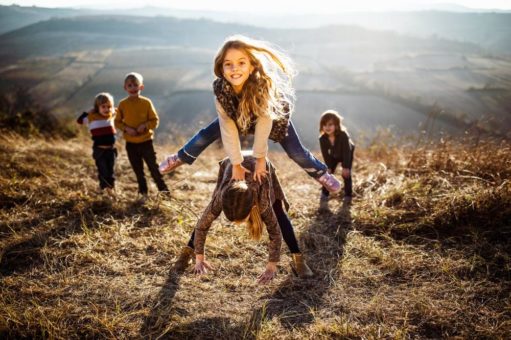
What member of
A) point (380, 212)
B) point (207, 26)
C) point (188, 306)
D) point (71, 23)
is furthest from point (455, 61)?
point (71, 23)

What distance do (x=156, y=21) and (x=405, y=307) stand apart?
86.6 metres

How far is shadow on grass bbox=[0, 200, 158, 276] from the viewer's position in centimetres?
297

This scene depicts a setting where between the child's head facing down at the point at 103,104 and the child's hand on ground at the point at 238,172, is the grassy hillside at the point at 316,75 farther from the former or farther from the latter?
the child's head facing down at the point at 103,104

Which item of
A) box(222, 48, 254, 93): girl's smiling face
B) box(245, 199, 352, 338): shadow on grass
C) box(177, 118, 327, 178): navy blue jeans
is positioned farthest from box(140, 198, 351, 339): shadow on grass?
box(222, 48, 254, 93): girl's smiling face

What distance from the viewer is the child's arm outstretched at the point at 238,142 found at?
2.46 meters

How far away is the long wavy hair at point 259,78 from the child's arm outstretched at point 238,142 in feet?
0.21

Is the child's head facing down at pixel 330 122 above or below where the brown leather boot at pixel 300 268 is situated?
above

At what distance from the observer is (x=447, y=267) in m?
2.82

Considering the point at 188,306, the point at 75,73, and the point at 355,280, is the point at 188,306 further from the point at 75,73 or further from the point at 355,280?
the point at 75,73

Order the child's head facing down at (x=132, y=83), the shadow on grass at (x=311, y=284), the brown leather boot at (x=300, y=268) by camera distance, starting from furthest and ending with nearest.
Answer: the child's head facing down at (x=132, y=83) → the brown leather boot at (x=300, y=268) → the shadow on grass at (x=311, y=284)

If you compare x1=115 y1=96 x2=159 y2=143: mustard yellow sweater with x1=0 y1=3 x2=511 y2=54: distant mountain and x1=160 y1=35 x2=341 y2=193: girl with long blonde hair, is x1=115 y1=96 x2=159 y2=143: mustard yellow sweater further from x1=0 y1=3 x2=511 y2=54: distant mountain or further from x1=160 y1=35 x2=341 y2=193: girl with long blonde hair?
x1=0 y1=3 x2=511 y2=54: distant mountain

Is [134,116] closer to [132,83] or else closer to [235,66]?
[132,83]

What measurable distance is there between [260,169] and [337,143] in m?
2.25

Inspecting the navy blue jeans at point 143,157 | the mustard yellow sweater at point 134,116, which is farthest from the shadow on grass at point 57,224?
the mustard yellow sweater at point 134,116
